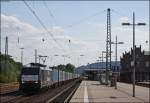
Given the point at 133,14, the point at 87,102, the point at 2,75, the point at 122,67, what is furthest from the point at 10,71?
the point at 122,67

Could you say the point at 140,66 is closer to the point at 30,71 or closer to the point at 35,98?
the point at 30,71

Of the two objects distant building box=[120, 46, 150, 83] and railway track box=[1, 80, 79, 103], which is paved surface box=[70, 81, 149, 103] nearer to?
railway track box=[1, 80, 79, 103]

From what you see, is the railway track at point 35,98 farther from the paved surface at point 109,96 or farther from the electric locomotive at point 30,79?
the paved surface at point 109,96

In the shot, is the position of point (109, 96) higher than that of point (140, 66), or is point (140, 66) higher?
point (140, 66)

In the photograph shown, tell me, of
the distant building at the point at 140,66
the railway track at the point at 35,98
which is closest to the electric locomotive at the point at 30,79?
the railway track at the point at 35,98

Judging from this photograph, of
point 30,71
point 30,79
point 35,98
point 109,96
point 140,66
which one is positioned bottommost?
point 35,98

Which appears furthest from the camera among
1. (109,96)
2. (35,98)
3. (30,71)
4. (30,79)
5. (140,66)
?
(140,66)

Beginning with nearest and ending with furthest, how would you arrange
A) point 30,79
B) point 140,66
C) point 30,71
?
point 30,79
point 30,71
point 140,66

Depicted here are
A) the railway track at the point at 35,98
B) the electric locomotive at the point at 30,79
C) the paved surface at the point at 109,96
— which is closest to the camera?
the paved surface at the point at 109,96

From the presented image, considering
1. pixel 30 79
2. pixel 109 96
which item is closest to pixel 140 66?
pixel 30 79

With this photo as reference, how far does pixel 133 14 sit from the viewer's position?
36625mm

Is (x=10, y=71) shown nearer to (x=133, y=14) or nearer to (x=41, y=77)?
(x=41, y=77)

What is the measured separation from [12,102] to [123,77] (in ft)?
343

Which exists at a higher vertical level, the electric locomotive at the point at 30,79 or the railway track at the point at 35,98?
the electric locomotive at the point at 30,79
